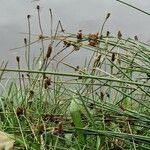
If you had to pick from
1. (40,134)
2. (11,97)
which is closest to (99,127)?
(40,134)

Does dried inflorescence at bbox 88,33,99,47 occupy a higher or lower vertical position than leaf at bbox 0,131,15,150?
higher

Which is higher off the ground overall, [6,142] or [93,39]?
[93,39]

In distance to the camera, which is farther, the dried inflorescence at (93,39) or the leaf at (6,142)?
the leaf at (6,142)

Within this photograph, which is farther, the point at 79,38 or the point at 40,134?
the point at 40,134

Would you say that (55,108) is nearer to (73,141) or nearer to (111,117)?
(73,141)

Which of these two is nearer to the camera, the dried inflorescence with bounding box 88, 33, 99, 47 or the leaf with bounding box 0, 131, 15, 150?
the dried inflorescence with bounding box 88, 33, 99, 47

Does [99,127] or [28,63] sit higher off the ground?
[28,63]

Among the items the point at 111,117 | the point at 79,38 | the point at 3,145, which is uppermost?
the point at 79,38

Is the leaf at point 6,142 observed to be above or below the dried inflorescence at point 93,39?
A: below

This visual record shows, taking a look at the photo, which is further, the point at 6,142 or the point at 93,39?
the point at 6,142

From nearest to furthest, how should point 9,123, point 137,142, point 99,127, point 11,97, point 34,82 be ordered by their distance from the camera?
1. point 137,142
2. point 99,127
3. point 9,123
4. point 34,82
5. point 11,97

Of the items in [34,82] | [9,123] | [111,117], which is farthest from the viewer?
[34,82]
